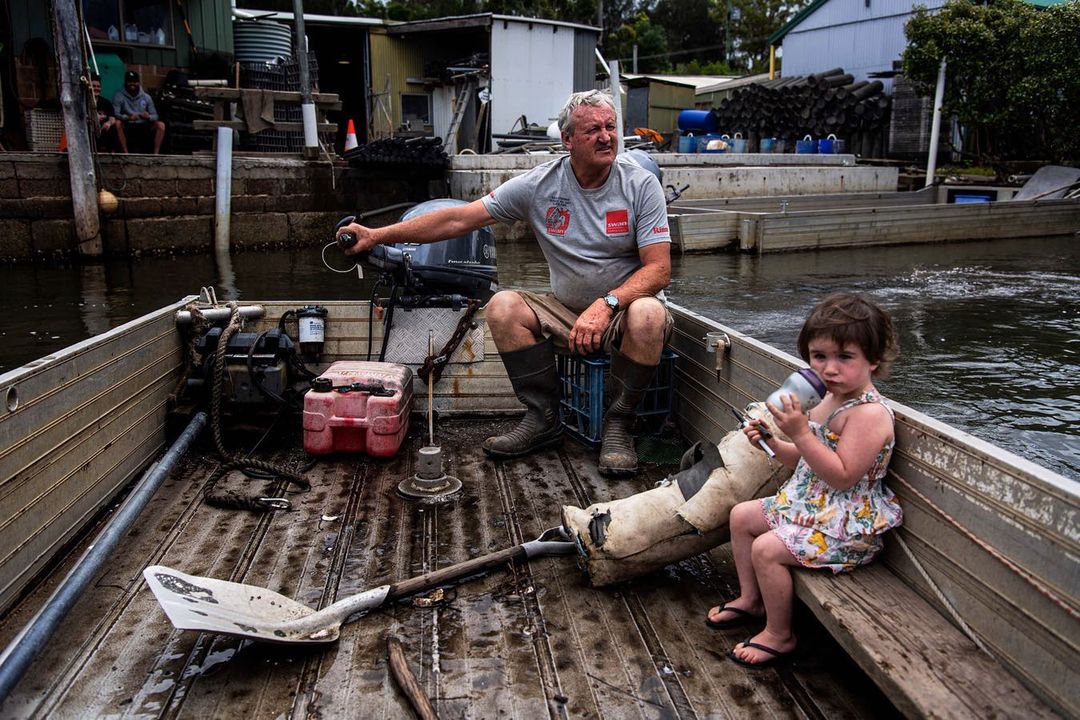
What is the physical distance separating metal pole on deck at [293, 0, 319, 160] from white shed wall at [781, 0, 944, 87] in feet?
57.7

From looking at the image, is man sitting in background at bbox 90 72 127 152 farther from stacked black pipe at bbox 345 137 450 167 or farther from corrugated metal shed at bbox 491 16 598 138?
corrugated metal shed at bbox 491 16 598 138

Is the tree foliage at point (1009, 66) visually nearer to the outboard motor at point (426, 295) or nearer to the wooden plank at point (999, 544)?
the outboard motor at point (426, 295)

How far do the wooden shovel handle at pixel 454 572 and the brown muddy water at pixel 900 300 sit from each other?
144 inches

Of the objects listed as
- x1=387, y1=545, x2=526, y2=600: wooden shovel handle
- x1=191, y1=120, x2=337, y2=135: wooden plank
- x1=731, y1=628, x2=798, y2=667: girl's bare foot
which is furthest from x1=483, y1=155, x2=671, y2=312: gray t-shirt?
x1=191, y1=120, x2=337, y2=135: wooden plank

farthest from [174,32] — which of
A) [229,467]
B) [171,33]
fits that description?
[229,467]

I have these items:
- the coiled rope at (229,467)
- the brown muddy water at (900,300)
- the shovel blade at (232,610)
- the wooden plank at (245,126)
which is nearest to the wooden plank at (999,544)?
the shovel blade at (232,610)

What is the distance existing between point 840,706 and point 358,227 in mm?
2710

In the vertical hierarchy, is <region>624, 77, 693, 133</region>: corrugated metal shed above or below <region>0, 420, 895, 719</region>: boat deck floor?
above

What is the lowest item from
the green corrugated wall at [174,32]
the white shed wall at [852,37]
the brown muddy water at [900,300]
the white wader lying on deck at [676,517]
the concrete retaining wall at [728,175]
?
the brown muddy water at [900,300]

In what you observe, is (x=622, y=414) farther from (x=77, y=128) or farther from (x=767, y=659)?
(x=77, y=128)

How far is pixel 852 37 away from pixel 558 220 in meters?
26.3

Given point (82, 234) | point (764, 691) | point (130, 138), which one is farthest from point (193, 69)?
point (764, 691)

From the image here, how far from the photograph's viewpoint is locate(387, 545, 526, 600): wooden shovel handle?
2.52m

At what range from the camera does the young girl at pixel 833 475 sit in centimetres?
212
